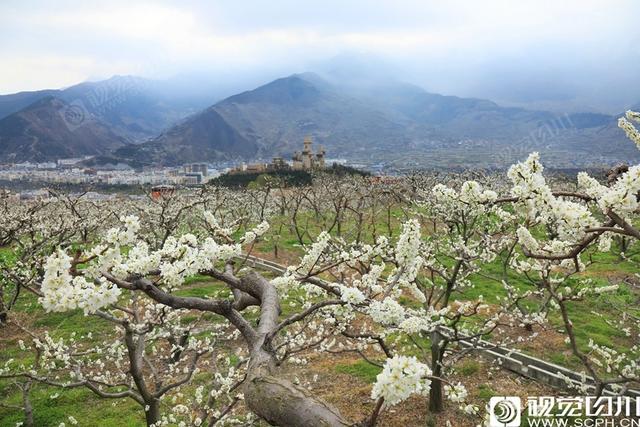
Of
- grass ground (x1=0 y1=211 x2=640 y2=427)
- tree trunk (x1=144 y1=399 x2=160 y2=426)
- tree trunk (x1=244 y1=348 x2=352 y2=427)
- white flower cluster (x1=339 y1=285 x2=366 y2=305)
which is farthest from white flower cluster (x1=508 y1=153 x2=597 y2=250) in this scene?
grass ground (x1=0 y1=211 x2=640 y2=427)

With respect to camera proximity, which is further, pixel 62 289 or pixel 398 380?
pixel 62 289

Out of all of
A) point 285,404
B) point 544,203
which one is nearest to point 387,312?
point 285,404

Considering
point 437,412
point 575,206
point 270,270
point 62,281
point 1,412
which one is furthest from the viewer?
point 270,270

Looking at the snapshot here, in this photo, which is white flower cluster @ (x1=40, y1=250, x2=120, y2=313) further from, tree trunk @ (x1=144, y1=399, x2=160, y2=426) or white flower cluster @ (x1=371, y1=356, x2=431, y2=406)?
tree trunk @ (x1=144, y1=399, x2=160, y2=426)

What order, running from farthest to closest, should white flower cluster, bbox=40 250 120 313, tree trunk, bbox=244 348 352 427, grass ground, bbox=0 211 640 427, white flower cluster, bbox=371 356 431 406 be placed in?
grass ground, bbox=0 211 640 427 < white flower cluster, bbox=40 250 120 313 < tree trunk, bbox=244 348 352 427 < white flower cluster, bbox=371 356 431 406

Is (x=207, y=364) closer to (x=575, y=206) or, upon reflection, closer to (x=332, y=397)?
(x=332, y=397)

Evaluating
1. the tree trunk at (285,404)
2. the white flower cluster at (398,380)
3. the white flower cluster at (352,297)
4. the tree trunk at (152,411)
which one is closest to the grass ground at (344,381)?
the tree trunk at (152,411)

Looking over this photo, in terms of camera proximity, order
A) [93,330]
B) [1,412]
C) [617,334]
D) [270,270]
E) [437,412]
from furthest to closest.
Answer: [270,270] < [93,330] < [617,334] < [1,412] < [437,412]

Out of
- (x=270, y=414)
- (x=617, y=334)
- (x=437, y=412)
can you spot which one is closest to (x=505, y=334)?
(x=617, y=334)

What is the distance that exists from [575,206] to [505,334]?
40.8ft

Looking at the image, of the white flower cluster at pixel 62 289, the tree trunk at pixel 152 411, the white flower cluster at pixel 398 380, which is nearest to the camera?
the white flower cluster at pixel 398 380

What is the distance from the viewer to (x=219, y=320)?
57.1 ft

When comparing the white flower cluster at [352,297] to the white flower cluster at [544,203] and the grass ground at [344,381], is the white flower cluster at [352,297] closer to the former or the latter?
the white flower cluster at [544,203]

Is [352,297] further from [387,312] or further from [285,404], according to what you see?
[285,404]
